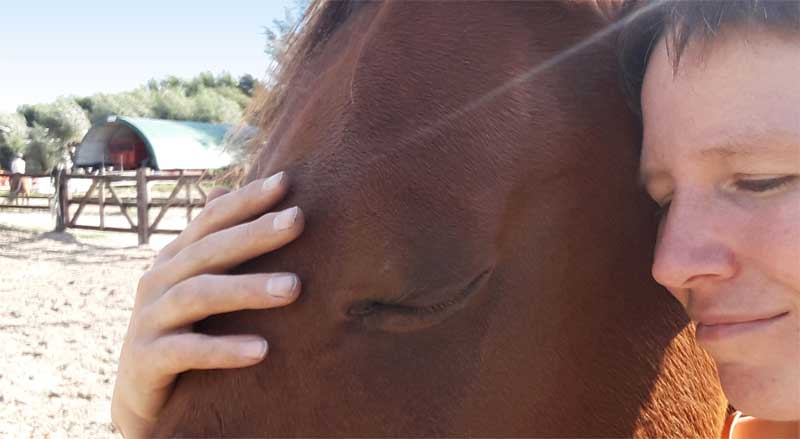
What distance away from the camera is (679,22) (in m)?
1.00

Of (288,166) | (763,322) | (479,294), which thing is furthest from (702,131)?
(288,166)

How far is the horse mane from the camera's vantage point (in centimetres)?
137

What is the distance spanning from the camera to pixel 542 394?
1.08 m

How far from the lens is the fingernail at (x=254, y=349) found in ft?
3.23

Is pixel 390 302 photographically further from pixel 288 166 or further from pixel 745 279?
pixel 745 279

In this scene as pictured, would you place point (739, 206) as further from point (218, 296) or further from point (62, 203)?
point (62, 203)

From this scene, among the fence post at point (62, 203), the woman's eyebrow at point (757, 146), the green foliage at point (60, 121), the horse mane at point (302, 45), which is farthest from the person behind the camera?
the green foliage at point (60, 121)

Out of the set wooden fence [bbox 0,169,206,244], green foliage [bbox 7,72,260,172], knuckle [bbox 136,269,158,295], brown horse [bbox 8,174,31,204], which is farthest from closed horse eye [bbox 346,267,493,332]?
green foliage [bbox 7,72,260,172]

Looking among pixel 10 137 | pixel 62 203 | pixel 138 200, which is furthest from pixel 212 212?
pixel 10 137

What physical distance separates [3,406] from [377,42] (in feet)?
14.5

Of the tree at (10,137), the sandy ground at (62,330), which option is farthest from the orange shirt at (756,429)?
the tree at (10,137)

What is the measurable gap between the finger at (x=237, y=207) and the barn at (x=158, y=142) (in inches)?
861

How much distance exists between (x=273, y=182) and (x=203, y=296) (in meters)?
0.21

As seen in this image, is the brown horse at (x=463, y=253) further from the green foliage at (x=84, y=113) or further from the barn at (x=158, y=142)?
the green foliage at (x=84, y=113)
